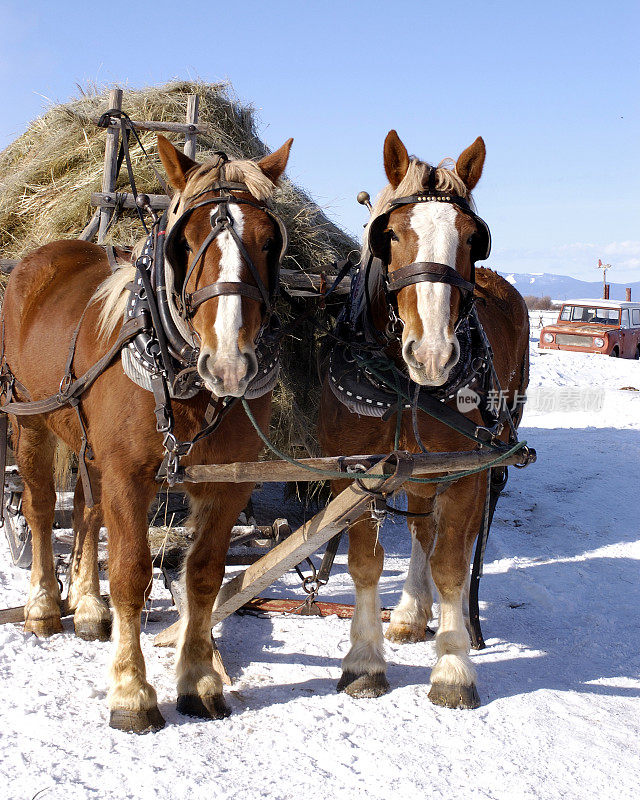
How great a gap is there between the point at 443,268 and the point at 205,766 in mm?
1777

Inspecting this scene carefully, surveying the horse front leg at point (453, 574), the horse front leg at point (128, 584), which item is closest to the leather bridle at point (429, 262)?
the horse front leg at point (453, 574)

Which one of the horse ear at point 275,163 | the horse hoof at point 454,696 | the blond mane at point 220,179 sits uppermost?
the horse ear at point 275,163

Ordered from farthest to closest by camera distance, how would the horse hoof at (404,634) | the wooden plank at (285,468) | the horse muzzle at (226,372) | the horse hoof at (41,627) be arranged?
the horse hoof at (404,634) < the horse hoof at (41,627) < the wooden plank at (285,468) < the horse muzzle at (226,372)

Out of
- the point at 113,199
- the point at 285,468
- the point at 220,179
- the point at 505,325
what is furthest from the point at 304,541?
the point at 113,199

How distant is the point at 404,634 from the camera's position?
11.6 feet

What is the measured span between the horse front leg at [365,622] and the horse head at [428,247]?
96 cm

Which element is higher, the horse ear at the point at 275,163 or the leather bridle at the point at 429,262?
the horse ear at the point at 275,163

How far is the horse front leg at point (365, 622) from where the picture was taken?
9.54 feet

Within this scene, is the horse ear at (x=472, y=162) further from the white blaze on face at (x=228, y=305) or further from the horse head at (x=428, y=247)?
the white blaze on face at (x=228, y=305)

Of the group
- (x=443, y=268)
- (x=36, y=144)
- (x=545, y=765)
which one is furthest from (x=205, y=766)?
(x=36, y=144)

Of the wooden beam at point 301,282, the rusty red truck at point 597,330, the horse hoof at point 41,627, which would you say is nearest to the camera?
the horse hoof at point 41,627

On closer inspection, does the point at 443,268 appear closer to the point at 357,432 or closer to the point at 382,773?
the point at 357,432

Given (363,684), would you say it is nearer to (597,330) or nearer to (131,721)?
(131,721)

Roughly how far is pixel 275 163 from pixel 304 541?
1.40 metres
